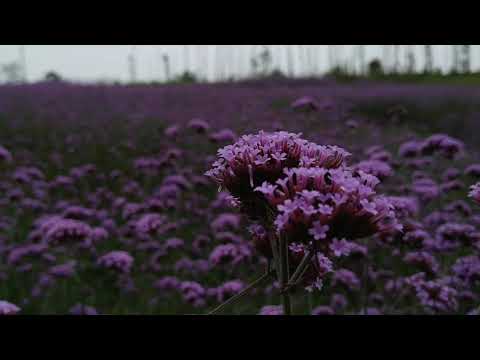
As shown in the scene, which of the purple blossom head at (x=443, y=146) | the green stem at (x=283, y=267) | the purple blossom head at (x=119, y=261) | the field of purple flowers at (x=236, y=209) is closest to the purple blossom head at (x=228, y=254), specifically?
the field of purple flowers at (x=236, y=209)

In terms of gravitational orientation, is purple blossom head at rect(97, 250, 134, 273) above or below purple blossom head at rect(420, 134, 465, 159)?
below

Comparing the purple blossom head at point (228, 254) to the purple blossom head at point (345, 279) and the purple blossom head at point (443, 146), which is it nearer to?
the purple blossom head at point (345, 279)

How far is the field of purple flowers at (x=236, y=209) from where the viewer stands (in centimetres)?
86

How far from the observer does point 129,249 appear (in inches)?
144

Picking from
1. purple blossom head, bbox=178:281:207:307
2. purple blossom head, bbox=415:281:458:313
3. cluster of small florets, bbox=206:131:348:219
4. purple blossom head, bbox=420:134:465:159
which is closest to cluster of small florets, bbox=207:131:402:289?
cluster of small florets, bbox=206:131:348:219

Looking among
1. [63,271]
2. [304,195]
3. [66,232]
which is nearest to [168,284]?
[63,271]

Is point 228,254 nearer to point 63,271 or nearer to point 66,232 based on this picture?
point 66,232

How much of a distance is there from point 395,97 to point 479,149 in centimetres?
354

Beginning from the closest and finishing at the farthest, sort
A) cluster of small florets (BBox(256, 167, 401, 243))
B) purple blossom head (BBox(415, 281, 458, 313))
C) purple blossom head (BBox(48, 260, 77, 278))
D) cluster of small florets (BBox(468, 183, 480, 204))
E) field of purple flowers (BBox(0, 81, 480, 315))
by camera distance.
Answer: cluster of small florets (BBox(256, 167, 401, 243))
field of purple flowers (BBox(0, 81, 480, 315))
cluster of small florets (BBox(468, 183, 480, 204))
purple blossom head (BBox(415, 281, 458, 313))
purple blossom head (BBox(48, 260, 77, 278))

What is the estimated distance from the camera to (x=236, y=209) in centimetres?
98

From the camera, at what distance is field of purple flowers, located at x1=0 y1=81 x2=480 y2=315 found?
86 centimetres

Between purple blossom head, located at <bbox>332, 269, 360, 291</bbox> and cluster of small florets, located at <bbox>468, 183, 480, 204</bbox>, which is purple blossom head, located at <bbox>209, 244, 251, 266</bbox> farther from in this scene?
cluster of small florets, located at <bbox>468, 183, 480, 204</bbox>
